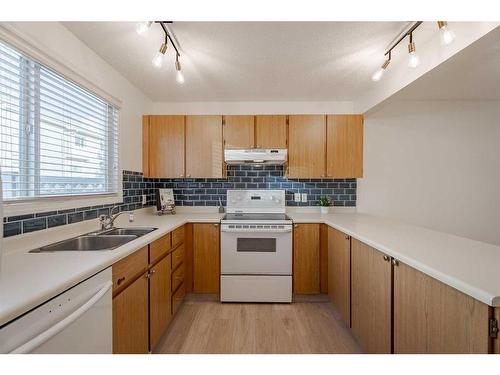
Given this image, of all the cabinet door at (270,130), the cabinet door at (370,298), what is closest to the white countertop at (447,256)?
the cabinet door at (370,298)

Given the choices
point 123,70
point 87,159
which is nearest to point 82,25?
point 123,70

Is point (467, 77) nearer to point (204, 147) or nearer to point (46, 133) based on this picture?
point (204, 147)

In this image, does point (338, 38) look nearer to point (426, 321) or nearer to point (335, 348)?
point (426, 321)

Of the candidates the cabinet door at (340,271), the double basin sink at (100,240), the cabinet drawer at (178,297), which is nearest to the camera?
the double basin sink at (100,240)

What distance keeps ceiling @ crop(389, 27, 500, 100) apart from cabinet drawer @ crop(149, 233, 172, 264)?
2300 mm

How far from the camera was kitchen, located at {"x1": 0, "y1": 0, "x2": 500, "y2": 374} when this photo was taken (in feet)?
3.60

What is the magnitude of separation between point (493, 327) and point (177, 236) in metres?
2.07

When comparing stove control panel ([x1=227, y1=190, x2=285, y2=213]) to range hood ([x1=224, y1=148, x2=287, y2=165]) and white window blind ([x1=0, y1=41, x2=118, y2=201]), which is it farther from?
white window blind ([x1=0, y1=41, x2=118, y2=201])

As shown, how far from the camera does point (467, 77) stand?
2.21 meters

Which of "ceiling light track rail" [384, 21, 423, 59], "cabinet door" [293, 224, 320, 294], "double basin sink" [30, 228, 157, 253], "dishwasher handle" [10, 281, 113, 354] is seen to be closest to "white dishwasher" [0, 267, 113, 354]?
"dishwasher handle" [10, 281, 113, 354]

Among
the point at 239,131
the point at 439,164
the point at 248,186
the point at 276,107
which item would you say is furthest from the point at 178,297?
the point at 439,164

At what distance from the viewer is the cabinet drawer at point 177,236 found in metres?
2.16

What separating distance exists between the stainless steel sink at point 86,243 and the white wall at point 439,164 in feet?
9.13

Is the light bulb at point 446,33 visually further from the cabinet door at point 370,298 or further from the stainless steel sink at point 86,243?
the stainless steel sink at point 86,243
